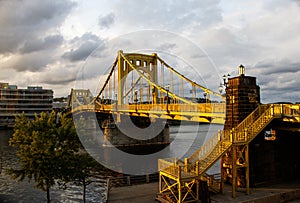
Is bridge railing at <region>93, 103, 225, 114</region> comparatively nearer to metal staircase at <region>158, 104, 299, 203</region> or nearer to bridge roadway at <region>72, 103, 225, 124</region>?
bridge roadway at <region>72, 103, 225, 124</region>

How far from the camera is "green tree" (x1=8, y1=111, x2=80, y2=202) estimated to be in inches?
722

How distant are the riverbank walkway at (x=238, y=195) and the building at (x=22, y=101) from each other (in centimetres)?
10989

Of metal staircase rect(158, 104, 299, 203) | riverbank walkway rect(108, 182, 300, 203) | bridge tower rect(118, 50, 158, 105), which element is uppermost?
bridge tower rect(118, 50, 158, 105)

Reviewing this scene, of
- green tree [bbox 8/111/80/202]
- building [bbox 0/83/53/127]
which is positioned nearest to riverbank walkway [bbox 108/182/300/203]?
green tree [bbox 8/111/80/202]

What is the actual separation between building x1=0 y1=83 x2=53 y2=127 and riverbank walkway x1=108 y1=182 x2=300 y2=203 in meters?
110

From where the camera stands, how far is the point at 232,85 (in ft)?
70.6

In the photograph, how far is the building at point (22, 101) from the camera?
12017 cm

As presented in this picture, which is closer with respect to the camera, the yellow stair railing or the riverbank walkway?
the yellow stair railing

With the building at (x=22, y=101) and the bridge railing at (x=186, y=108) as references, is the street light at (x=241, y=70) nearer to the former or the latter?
the bridge railing at (x=186, y=108)

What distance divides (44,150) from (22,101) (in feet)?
393

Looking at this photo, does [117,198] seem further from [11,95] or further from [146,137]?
[11,95]

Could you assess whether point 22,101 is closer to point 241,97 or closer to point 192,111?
point 192,111

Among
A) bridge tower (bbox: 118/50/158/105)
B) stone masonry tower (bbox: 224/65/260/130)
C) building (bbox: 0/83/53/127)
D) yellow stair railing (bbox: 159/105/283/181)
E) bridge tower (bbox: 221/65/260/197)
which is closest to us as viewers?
yellow stair railing (bbox: 159/105/283/181)

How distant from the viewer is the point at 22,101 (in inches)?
4956
